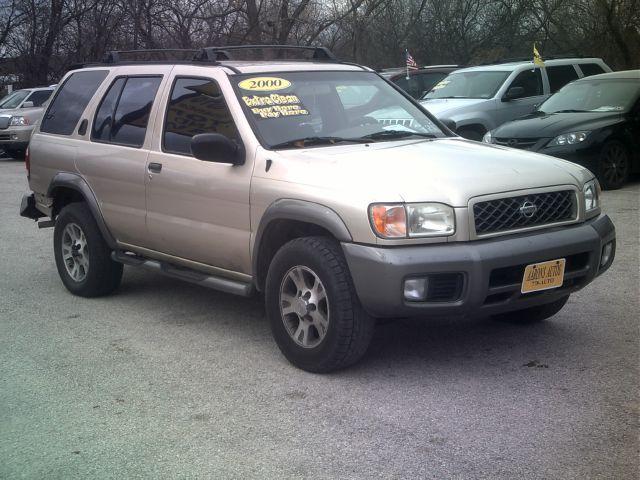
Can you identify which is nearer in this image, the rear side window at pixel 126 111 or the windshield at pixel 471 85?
the rear side window at pixel 126 111

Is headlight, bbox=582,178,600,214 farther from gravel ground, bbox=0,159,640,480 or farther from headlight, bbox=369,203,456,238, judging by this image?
headlight, bbox=369,203,456,238

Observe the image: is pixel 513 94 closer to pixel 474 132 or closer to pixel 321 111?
pixel 474 132

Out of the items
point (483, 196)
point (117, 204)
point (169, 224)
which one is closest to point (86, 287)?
point (117, 204)

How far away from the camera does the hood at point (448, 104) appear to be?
13.2 m

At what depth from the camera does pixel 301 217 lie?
4.92 m

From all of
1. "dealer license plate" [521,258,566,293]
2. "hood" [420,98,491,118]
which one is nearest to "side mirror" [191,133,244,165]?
"dealer license plate" [521,258,566,293]

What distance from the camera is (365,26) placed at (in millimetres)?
24828

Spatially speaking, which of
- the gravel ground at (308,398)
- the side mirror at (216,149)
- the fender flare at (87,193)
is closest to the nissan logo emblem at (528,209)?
the gravel ground at (308,398)

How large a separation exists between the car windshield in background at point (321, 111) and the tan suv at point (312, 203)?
0.5 inches

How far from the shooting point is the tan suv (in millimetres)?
4566

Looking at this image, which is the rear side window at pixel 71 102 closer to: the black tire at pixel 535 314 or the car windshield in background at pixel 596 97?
the black tire at pixel 535 314

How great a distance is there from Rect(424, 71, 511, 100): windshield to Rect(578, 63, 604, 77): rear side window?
1.65m

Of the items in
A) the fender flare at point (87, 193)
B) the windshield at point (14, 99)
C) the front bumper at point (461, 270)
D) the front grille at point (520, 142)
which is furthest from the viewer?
the windshield at point (14, 99)

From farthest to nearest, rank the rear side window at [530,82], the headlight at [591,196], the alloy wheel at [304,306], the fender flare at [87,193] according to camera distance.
A: the rear side window at [530,82] < the fender flare at [87,193] < the headlight at [591,196] < the alloy wheel at [304,306]
